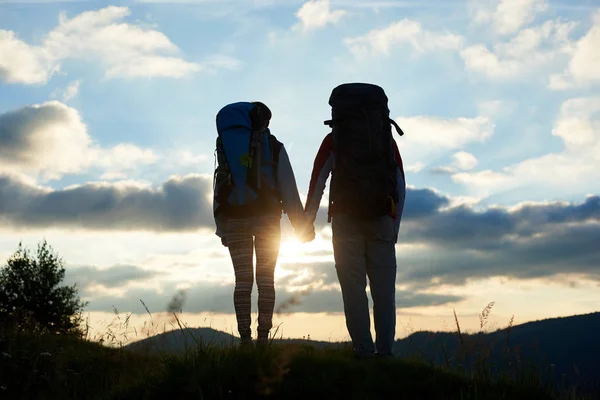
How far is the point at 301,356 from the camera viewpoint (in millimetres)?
6277

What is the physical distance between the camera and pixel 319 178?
7051 millimetres

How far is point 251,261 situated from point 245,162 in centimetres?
121

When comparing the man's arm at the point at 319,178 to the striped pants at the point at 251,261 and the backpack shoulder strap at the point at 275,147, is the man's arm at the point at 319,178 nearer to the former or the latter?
the striped pants at the point at 251,261

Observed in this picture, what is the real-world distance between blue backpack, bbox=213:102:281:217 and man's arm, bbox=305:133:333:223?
603 millimetres

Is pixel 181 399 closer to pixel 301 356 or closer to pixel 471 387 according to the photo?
pixel 301 356

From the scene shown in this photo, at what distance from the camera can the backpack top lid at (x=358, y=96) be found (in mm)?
7059

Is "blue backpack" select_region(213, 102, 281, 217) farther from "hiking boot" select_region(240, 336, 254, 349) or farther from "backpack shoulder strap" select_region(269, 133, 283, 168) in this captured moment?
"hiking boot" select_region(240, 336, 254, 349)

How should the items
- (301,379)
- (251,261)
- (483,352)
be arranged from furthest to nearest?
(251,261)
(483,352)
(301,379)

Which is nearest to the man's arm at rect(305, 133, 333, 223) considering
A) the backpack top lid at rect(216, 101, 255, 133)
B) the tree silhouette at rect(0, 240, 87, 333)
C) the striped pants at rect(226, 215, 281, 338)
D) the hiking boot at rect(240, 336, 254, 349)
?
the striped pants at rect(226, 215, 281, 338)

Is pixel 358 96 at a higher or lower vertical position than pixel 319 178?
higher

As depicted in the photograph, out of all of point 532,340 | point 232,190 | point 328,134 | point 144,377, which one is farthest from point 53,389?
point 532,340

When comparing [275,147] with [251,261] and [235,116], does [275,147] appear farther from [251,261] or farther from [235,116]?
[251,261]

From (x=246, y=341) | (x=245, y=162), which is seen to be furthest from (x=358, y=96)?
(x=246, y=341)

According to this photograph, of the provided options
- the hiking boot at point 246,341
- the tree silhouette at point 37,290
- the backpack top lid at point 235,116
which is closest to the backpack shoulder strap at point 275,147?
the backpack top lid at point 235,116
